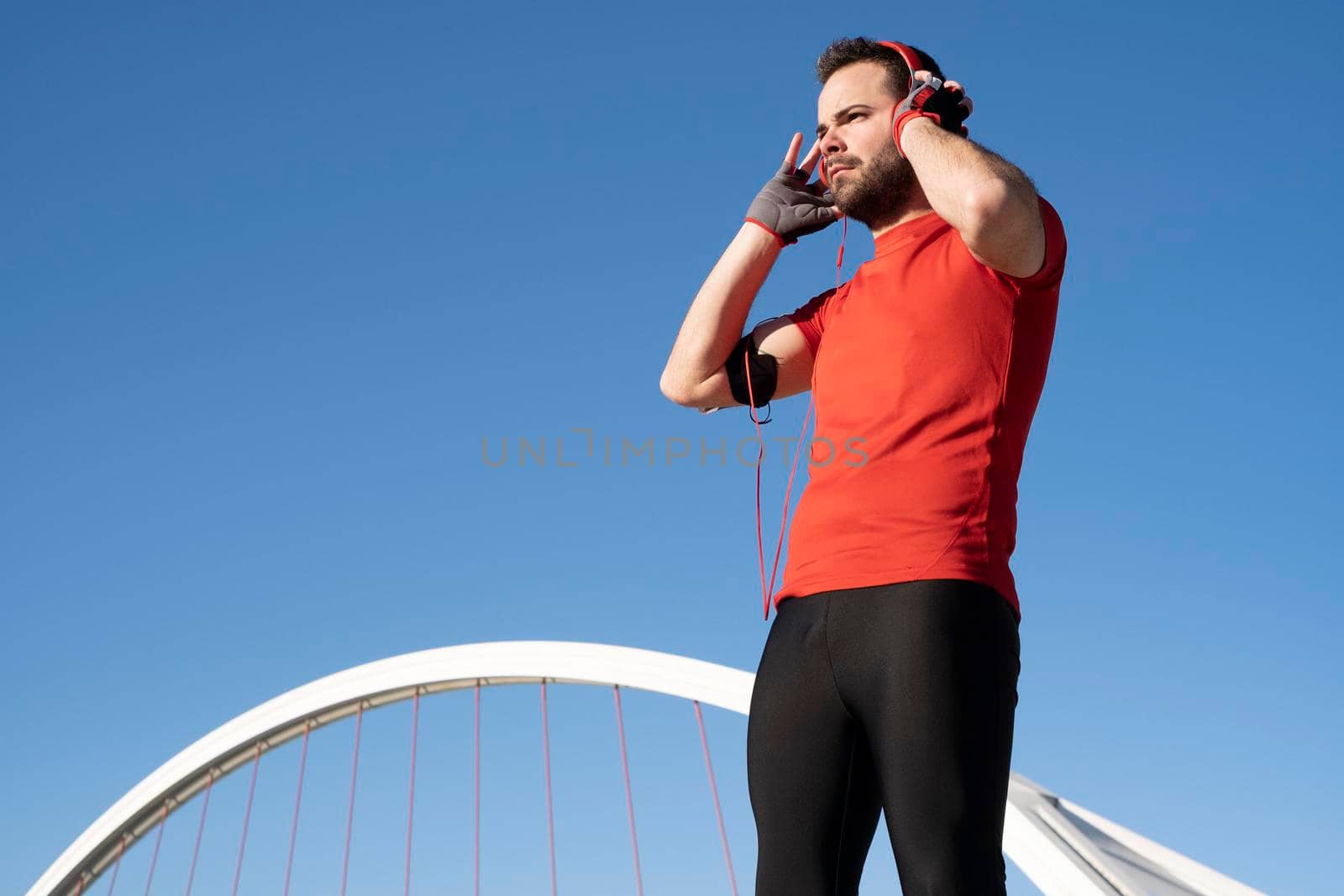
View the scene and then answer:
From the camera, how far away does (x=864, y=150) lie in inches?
62.2

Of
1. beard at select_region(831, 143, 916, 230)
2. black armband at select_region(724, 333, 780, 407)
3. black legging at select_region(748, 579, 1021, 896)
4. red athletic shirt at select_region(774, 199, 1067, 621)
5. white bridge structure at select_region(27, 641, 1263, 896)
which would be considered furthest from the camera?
white bridge structure at select_region(27, 641, 1263, 896)

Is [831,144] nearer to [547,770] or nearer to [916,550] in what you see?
[916,550]

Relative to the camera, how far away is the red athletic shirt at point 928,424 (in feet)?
4.23

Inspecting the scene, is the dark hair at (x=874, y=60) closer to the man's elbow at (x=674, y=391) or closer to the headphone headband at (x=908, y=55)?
the headphone headband at (x=908, y=55)

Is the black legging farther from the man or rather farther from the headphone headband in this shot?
the headphone headband

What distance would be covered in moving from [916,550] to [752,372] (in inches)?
19.5

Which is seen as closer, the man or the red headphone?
the man

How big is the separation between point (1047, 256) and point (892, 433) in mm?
282

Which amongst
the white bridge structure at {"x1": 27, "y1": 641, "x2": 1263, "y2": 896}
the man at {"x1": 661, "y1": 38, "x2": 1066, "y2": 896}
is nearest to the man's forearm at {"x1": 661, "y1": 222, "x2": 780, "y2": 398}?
the man at {"x1": 661, "y1": 38, "x2": 1066, "y2": 896}

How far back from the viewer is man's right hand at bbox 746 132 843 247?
1.66 meters

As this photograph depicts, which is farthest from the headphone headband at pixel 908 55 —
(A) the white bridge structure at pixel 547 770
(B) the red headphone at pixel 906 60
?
(A) the white bridge structure at pixel 547 770

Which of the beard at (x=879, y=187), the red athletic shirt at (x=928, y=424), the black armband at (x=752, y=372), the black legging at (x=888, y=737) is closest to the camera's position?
the black legging at (x=888, y=737)

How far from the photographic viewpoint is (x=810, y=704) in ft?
4.28

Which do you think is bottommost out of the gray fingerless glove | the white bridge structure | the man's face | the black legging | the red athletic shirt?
the white bridge structure
